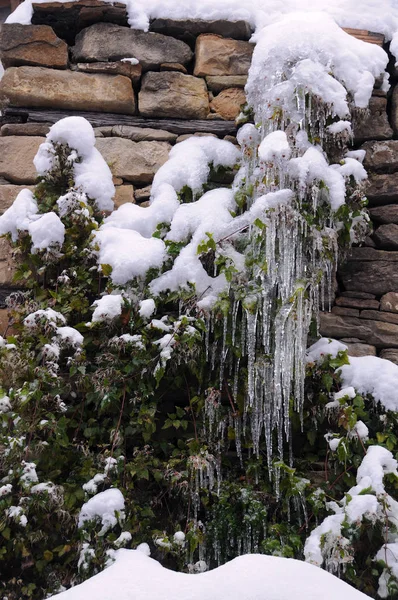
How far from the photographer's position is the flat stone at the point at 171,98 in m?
3.52

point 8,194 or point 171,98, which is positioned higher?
point 171,98

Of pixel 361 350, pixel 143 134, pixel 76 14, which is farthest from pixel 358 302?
pixel 76 14

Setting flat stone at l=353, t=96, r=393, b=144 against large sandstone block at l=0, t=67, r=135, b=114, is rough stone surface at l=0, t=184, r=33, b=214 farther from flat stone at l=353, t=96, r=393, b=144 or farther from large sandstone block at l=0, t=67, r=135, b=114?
flat stone at l=353, t=96, r=393, b=144

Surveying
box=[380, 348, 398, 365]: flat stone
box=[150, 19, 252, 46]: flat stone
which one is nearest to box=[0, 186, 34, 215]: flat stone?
box=[150, 19, 252, 46]: flat stone

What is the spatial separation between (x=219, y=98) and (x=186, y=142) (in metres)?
0.36

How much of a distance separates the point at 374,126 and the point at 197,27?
3.79 ft

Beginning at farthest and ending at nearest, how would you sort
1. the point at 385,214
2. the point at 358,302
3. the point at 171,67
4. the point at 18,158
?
the point at 171,67 < the point at 18,158 < the point at 385,214 < the point at 358,302

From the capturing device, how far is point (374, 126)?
3424 millimetres

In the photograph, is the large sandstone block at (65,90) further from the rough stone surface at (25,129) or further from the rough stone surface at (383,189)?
the rough stone surface at (383,189)

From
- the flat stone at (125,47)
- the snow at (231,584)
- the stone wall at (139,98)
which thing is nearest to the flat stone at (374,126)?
the stone wall at (139,98)

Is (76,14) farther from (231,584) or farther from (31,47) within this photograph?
(231,584)

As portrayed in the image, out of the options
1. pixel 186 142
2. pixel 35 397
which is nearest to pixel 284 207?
pixel 186 142

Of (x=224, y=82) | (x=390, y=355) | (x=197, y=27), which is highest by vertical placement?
(x=197, y=27)

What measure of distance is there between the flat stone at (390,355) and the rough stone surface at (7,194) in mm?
1983
